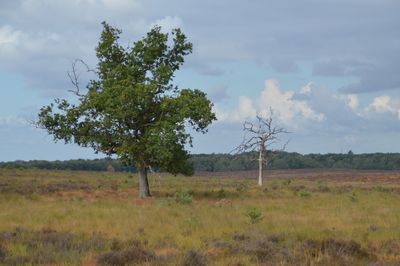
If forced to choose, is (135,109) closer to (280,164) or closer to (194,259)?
(194,259)

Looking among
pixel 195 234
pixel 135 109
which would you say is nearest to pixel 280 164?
pixel 135 109

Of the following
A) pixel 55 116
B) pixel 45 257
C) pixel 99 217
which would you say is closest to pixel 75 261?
pixel 45 257

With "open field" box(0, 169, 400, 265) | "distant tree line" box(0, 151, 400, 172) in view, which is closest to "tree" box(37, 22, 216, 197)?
"open field" box(0, 169, 400, 265)

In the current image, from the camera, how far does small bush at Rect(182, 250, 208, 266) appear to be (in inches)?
467

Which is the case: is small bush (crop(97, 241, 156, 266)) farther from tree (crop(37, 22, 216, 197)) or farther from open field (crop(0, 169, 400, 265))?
tree (crop(37, 22, 216, 197))

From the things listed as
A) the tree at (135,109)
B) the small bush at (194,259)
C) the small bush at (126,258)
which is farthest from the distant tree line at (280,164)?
the small bush at (194,259)

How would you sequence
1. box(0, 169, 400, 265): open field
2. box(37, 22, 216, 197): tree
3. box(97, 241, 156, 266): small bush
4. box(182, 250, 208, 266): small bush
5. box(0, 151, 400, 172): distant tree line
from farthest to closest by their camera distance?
box(0, 151, 400, 172): distant tree line → box(37, 22, 216, 197): tree → box(0, 169, 400, 265): open field → box(97, 241, 156, 266): small bush → box(182, 250, 208, 266): small bush

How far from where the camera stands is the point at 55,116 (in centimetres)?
3431

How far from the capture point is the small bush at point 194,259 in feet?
38.9

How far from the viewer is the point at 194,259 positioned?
1213cm

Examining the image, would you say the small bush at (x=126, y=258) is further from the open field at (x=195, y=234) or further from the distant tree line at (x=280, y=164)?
the distant tree line at (x=280, y=164)

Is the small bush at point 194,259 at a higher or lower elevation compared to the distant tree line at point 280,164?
lower

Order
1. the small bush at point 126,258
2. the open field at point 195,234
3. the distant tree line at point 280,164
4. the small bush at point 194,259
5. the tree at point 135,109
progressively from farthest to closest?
the distant tree line at point 280,164 → the tree at point 135,109 → the open field at point 195,234 → the small bush at point 126,258 → the small bush at point 194,259

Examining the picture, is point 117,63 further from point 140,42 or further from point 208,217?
point 208,217
